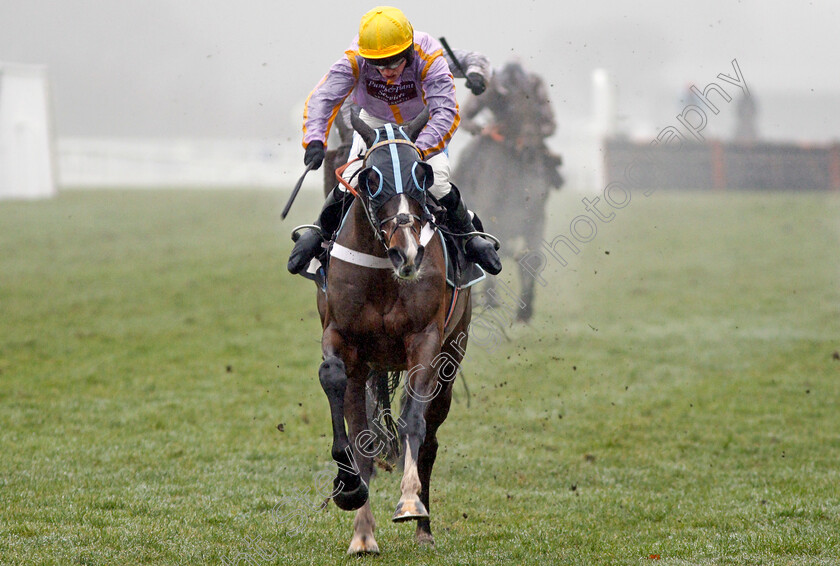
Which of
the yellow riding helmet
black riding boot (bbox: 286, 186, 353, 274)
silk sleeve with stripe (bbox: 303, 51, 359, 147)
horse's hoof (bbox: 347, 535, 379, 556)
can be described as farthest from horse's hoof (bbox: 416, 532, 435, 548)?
the yellow riding helmet

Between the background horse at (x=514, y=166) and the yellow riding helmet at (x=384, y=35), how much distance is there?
6207 mm

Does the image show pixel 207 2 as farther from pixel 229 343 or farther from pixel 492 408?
pixel 492 408

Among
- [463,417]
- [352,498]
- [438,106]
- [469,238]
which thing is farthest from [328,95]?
[463,417]

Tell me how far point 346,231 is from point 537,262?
7996 millimetres

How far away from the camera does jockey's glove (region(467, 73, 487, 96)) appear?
7691 millimetres

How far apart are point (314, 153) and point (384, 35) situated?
0.74 meters

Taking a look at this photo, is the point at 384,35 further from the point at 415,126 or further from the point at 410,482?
the point at 410,482

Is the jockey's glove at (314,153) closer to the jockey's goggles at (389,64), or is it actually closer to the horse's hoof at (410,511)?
the jockey's goggles at (389,64)

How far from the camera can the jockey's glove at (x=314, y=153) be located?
5414 mm

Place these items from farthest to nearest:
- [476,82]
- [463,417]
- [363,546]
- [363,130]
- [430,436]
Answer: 1. [463,417]
2. [476,82]
3. [430,436]
4. [363,546]
5. [363,130]

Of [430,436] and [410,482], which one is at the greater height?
[410,482]

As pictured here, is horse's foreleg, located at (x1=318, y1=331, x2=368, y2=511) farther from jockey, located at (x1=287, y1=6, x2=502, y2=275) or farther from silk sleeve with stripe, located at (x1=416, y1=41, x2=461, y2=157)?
silk sleeve with stripe, located at (x1=416, y1=41, x2=461, y2=157)

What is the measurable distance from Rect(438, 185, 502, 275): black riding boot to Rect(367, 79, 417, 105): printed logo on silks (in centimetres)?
65

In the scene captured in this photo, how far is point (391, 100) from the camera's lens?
5.83 m
